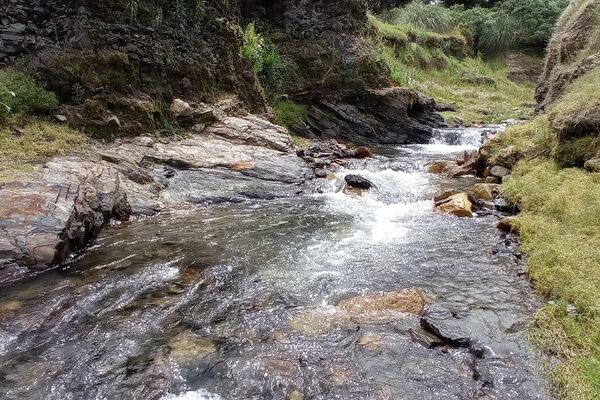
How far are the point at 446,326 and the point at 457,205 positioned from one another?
4321 mm

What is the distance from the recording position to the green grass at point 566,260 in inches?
147

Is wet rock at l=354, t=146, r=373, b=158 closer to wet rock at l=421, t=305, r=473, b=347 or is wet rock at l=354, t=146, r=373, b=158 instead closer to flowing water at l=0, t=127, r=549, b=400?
flowing water at l=0, t=127, r=549, b=400

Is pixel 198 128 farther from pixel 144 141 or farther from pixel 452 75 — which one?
pixel 452 75

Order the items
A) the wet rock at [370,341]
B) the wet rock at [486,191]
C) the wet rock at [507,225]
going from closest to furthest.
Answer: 1. the wet rock at [370,341]
2. the wet rock at [507,225]
3. the wet rock at [486,191]

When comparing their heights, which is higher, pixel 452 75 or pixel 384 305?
pixel 452 75

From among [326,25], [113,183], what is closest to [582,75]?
[326,25]

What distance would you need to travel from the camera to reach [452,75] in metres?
28.2

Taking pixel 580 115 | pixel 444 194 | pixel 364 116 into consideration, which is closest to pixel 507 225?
pixel 444 194

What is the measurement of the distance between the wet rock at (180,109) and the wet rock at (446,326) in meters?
8.55

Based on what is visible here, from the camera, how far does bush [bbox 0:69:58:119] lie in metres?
8.55

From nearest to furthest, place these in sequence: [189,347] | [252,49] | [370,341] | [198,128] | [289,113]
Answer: [189,347] < [370,341] < [198,128] < [252,49] < [289,113]

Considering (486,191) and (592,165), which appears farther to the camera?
(486,191)

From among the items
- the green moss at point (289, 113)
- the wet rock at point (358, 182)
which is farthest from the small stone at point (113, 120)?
the green moss at point (289, 113)

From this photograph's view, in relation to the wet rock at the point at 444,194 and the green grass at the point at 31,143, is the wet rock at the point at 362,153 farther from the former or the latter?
the green grass at the point at 31,143
